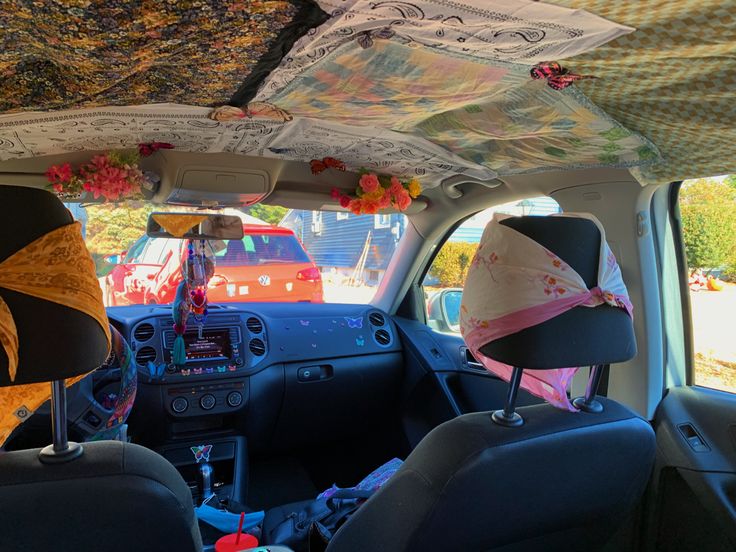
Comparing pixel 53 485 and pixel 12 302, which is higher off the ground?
pixel 12 302

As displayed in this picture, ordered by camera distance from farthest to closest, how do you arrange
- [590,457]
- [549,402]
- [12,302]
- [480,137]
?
[480,137] < [549,402] < [590,457] < [12,302]

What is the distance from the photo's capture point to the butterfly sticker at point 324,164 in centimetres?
260

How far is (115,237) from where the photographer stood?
2809mm

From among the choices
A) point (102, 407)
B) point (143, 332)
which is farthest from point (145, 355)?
point (102, 407)

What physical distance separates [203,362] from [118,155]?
4.16ft

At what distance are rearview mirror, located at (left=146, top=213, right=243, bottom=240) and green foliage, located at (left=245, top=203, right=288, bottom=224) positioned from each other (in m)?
0.17

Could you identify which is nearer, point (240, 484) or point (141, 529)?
point (141, 529)

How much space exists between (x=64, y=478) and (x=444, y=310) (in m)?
2.99

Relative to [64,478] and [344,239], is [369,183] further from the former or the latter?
[64,478]

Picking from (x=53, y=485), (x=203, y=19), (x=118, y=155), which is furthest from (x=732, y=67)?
(x=118, y=155)

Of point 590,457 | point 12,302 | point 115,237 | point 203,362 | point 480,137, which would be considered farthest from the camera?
point 203,362

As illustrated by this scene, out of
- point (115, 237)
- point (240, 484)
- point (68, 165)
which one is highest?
point (68, 165)

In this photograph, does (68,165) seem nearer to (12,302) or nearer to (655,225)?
(12,302)

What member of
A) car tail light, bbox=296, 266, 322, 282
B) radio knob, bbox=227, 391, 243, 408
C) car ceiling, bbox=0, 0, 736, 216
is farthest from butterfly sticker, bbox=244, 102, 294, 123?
car tail light, bbox=296, 266, 322, 282
